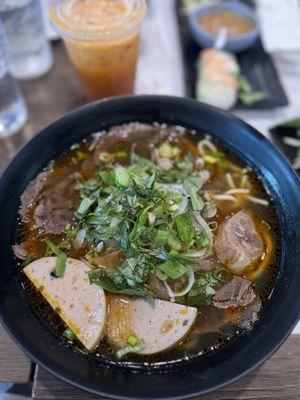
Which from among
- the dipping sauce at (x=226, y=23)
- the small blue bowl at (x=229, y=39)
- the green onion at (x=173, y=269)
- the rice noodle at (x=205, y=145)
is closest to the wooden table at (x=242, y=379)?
the green onion at (x=173, y=269)

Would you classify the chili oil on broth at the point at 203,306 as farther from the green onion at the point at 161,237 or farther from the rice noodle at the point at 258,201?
the green onion at the point at 161,237

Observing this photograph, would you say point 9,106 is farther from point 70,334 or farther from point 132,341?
point 132,341

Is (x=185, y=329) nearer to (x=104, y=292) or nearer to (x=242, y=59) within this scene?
(x=104, y=292)

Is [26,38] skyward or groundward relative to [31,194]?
skyward

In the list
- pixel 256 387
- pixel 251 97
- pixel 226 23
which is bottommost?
pixel 256 387

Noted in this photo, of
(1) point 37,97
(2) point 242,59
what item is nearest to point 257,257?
(1) point 37,97

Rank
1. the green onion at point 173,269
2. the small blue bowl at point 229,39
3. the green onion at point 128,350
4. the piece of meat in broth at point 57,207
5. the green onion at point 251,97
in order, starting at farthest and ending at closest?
1. the small blue bowl at point 229,39
2. the green onion at point 251,97
3. the piece of meat in broth at point 57,207
4. the green onion at point 173,269
5. the green onion at point 128,350

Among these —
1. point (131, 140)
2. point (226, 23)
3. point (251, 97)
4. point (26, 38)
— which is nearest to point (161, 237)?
point (131, 140)
